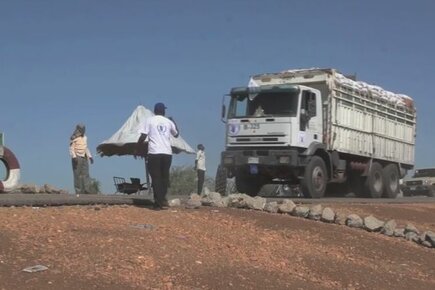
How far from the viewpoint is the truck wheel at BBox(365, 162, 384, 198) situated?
73.5 feet

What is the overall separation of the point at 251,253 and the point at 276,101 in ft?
34.0

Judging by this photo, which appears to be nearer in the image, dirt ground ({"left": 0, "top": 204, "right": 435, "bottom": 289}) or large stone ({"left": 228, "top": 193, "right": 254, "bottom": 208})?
dirt ground ({"left": 0, "top": 204, "right": 435, "bottom": 289})

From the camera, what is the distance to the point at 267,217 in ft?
37.1

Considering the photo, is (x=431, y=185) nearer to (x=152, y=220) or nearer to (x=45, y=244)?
(x=152, y=220)

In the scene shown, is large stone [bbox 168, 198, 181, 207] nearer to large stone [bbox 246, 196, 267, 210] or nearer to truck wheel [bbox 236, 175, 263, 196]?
large stone [bbox 246, 196, 267, 210]

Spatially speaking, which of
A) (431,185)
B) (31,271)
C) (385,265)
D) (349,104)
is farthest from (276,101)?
(431,185)

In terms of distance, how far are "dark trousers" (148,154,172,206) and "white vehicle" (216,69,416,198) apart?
7.66 m

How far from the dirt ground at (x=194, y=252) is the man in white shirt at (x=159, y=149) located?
47cm

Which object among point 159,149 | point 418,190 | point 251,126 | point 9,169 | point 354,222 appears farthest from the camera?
point 418,190

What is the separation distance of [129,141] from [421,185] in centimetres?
2045

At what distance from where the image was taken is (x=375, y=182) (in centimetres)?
2280

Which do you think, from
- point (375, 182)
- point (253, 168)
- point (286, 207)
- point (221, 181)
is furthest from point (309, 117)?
point (286, 207)

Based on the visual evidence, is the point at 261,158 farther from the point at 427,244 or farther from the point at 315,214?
the point at 427,244

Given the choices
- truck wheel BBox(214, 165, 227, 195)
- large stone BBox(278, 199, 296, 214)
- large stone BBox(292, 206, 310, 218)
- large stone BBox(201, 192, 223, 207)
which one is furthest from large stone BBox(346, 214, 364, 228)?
truck wheel BBox(214, 165, 227, 195)
